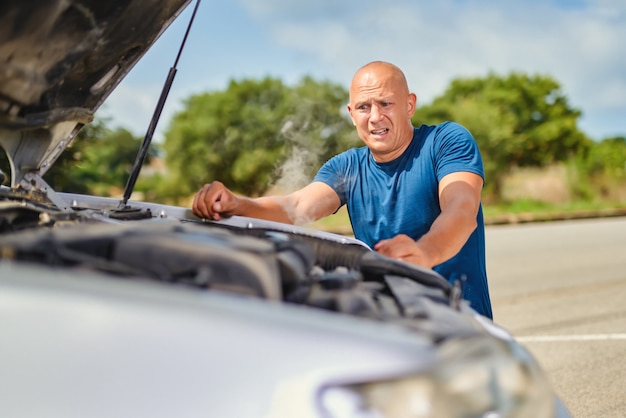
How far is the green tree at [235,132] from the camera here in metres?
19.0

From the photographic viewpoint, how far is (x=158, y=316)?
133 cm

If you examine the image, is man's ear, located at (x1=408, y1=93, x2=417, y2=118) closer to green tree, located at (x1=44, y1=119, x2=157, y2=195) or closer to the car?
the car

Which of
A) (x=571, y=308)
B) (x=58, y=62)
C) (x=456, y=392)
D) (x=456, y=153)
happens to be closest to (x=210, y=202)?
(x=58, y=62)

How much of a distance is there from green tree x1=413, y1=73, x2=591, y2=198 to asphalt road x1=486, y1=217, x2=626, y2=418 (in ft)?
49.5

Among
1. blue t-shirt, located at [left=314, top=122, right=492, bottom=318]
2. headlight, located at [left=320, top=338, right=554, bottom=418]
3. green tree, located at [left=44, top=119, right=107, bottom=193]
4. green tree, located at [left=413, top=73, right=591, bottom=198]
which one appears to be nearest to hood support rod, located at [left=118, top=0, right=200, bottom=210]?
blue t-shirt, located at [left=314, top=122, right=492, bottom=318]

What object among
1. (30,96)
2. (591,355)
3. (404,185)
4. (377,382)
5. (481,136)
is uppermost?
(481,136)

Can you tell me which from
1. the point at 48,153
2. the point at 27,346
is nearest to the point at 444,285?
the point at 27,346

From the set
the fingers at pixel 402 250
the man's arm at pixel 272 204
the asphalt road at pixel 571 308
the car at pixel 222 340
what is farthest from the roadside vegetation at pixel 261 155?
the car at pixel 222 340

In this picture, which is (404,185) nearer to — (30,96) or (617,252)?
(30,96)

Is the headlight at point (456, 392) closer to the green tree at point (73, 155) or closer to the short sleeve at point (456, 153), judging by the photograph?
the short sleeve at point (456, 153)

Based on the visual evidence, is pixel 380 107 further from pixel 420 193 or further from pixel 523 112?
pixel 523 112

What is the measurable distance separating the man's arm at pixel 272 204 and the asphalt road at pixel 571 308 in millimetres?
2012

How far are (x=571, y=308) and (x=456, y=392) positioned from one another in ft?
20.9

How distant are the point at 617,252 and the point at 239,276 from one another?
11.5 m
